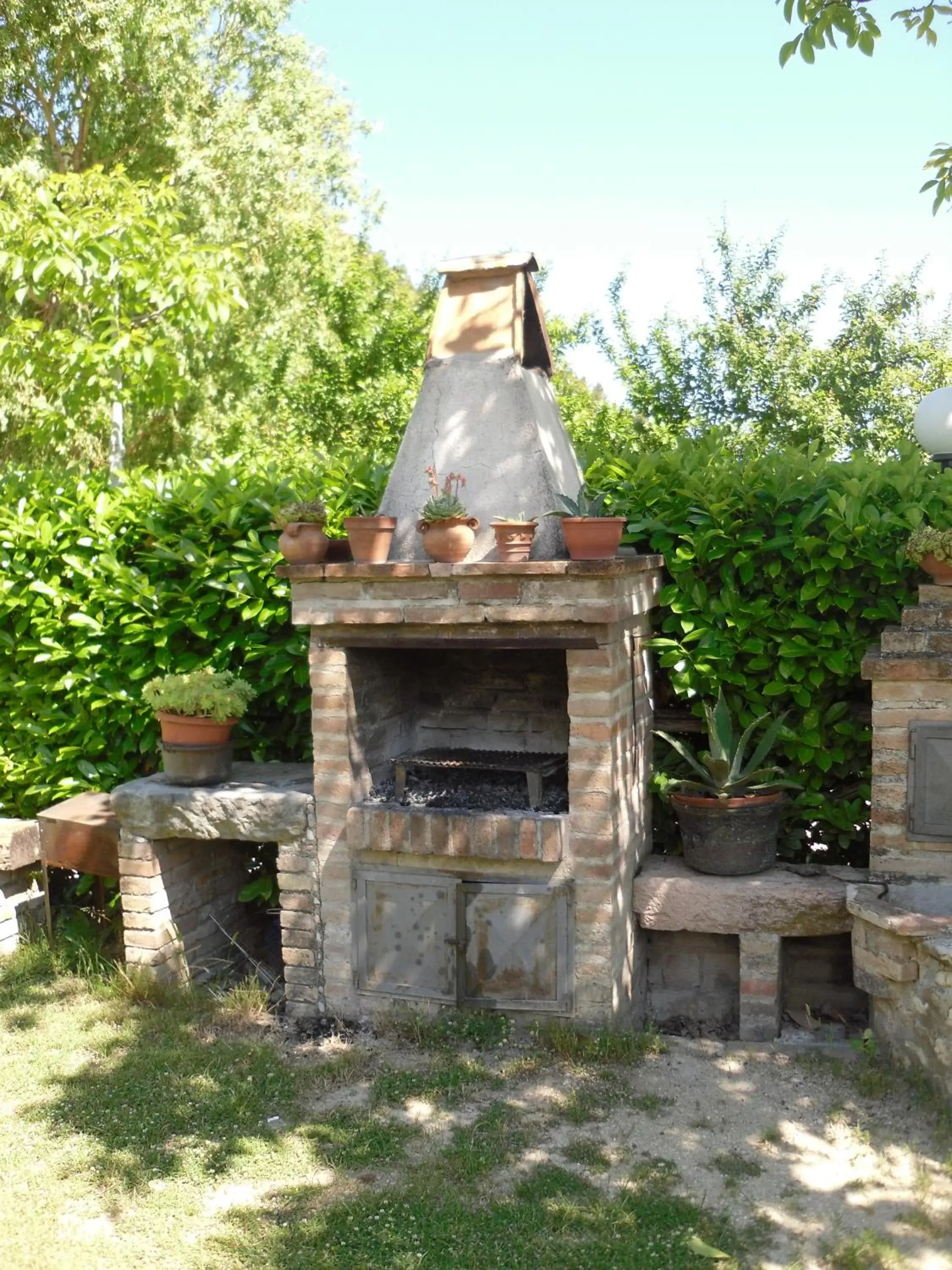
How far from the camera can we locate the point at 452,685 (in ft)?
18.6

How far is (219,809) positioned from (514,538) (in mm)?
1896

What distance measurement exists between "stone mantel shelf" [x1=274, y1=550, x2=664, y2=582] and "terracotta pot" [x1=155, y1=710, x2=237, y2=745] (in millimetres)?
832

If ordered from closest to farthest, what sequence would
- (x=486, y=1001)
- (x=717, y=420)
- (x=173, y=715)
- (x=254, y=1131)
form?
(x=254, y=1131) → (x=486, y=1001) → (x=173, y=715) → (x=717, y=420)

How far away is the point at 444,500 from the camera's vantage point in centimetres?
461

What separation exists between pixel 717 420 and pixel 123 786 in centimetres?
1134

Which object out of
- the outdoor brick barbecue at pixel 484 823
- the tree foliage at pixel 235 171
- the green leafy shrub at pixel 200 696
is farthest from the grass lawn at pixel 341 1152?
the tree foliage at pixel 235 171

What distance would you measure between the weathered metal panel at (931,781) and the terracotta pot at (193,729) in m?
3.09

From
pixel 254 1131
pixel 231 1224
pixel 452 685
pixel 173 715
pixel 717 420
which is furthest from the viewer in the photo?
pixel 717 420

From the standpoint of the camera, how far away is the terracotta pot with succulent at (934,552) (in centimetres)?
446

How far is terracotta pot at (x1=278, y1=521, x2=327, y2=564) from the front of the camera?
488 cm

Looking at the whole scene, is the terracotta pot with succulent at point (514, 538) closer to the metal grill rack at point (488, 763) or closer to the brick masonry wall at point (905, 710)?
the metal grill rack at point (488, 763)

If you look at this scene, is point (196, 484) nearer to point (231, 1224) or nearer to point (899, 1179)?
point (231, 1224)

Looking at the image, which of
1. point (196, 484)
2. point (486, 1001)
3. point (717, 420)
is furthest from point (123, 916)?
point (717, 420)

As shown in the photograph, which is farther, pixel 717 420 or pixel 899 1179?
pixel 717 420
